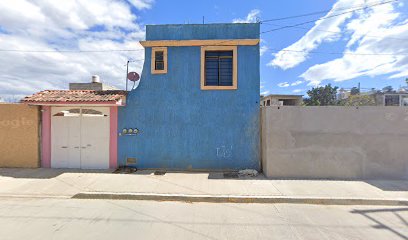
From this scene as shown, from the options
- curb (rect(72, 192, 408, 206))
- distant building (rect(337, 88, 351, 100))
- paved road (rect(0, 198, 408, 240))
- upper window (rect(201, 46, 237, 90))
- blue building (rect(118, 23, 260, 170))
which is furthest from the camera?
distant building (rect(337, 88, 351, 100))

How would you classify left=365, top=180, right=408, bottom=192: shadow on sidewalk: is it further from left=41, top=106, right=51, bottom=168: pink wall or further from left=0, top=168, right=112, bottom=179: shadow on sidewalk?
left=41, top=106, right=51, bottom=168: pink wall

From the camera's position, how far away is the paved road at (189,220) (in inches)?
168

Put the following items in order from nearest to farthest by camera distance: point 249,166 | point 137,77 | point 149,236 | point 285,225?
point 149,236 → point 285,225 → point 249,166 → point 137,77

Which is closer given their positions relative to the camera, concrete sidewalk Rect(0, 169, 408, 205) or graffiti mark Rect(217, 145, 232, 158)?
concrete sidewalk Rect(0, 169, 408, 205)

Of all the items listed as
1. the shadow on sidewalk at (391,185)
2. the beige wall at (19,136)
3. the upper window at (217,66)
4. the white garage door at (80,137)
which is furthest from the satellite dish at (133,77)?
the shadow on sidewalk at (391,185)

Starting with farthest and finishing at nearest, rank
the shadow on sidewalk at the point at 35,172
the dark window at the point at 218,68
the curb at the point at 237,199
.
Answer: the dark window at the point at 218,68, the shadow on sidewalk at the point at 35,172, the curb at the point at 237,199

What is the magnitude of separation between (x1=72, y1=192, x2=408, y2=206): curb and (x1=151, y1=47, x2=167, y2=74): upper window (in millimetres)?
4974

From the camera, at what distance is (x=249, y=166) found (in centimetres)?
887

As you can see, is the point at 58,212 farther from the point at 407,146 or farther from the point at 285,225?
the point at 407,146

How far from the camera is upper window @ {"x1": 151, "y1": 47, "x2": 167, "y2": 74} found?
9.12 meters

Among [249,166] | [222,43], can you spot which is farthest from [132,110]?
[249,166]

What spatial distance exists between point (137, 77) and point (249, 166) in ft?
19.2

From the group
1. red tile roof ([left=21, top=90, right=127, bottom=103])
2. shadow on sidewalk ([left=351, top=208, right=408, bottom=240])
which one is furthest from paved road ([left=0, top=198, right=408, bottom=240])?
red tile roof ([left=21, top=90, right=127, bottom=103])

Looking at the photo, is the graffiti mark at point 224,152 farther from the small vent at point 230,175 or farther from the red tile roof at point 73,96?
the red tile roof at point 73,96
